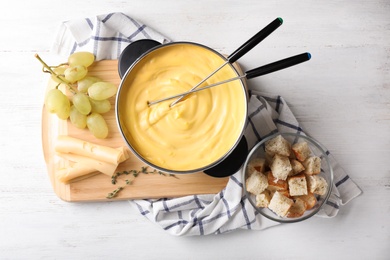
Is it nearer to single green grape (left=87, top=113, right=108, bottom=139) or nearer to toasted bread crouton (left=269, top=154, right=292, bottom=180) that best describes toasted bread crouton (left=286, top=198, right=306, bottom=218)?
toasted bread crouton (left=269, top=154, right=292, bottom=180)

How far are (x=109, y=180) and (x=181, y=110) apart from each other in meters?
0.31

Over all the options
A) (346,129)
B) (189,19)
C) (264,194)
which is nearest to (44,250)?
(264,194)

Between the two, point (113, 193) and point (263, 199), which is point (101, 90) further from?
point (263, 199)

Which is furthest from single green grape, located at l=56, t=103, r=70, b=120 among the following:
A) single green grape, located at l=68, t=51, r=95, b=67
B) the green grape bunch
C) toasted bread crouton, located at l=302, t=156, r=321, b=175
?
toasted bread crouton, located at l=302, t=156, r=321, b=175

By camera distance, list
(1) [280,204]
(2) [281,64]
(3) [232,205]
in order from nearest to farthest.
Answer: (2) [281,64], (1) [280,204], (3) [232,205]

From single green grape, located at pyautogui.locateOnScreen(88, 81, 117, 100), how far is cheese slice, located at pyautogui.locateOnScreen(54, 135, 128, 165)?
0.12 metres

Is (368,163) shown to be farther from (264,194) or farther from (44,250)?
(44,250)

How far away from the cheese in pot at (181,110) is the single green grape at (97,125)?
0.42ft

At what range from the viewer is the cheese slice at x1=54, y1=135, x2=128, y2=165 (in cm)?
127

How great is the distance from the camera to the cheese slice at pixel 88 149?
1.27 m

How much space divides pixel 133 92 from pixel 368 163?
2.35 feet

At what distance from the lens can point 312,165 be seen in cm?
126

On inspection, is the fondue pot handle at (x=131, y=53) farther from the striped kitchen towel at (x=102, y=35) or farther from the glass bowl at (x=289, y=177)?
the glass bowl at (x=289, y=177)

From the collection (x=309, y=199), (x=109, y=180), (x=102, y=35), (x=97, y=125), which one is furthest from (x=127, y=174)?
(x=309, y=199)
